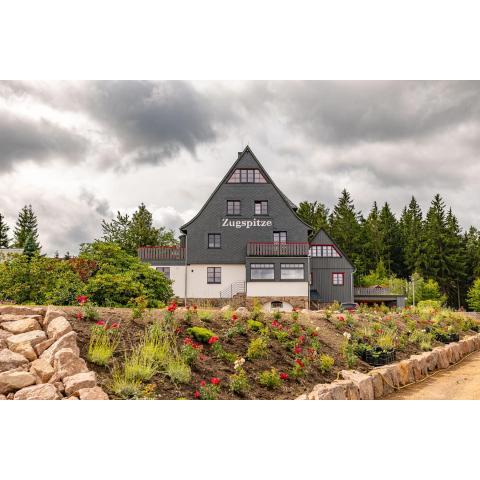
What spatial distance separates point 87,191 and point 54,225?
1132 mm

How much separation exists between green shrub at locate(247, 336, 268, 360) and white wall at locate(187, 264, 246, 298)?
15310mm

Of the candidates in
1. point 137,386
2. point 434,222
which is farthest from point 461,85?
point 434,222

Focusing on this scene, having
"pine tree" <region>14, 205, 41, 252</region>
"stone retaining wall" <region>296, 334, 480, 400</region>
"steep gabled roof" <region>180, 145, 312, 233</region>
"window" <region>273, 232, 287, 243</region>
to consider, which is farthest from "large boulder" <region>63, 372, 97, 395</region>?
"window" <region>273, 232, 287, 243</region>

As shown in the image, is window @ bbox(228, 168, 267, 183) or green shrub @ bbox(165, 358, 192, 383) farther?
window @ bbox(228, 168, 267, 183)

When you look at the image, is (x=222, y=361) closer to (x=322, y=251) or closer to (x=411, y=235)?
(x=322, y=251)

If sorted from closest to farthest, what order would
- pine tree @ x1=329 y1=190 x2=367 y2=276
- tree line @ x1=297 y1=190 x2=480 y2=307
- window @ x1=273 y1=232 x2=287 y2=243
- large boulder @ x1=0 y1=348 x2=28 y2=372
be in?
large boulder @ x1=0 y1=348 x2=28 y2=372
tree line @ x1=297 y1=190 x2=480 y2=307
window @ x1=273 y1=232 x2=287 y2=243
pine tree @ x1=329 y1=190 x2=367 y2=276

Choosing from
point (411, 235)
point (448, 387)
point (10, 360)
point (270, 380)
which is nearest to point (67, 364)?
point (10, 360)

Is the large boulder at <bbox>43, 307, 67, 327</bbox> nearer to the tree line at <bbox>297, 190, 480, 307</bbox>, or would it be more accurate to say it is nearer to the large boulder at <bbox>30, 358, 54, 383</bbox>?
the large boulder at <bbox>30, 358, 54, 383</bbox>

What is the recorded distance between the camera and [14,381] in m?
4.89

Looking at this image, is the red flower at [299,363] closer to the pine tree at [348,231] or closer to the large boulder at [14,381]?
the large boulder at [14,381]

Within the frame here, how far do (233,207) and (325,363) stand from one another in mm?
16476

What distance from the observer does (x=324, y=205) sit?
3816 cm

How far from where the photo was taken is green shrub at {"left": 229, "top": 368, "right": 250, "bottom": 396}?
5.50 m
